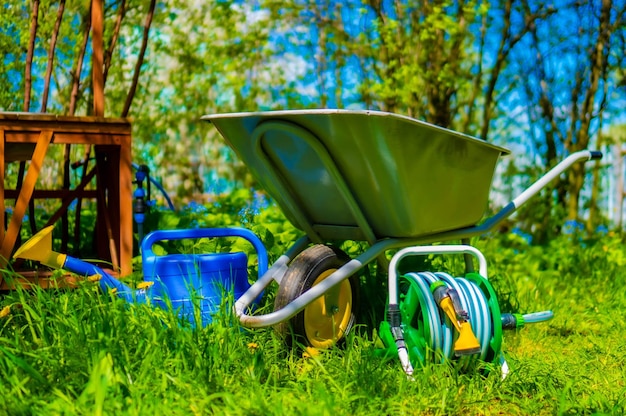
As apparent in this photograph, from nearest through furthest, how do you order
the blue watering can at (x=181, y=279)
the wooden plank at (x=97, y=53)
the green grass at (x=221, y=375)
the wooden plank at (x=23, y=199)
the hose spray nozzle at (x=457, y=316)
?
the green grass at (x=221, y=375) → the hose spray nozzle at (x=457, y=316) → the blue watering can at (x=181, y=279) → the wooden plank at (x=23, y=199) → the wooden plank at (x=97, y=53)

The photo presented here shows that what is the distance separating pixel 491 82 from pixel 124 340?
4.30 meters

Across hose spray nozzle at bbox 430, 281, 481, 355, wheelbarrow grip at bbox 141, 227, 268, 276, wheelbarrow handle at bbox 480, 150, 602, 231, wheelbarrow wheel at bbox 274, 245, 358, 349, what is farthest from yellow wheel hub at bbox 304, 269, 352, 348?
wheelbarrow handle at bbox 480, 150, 602, 231

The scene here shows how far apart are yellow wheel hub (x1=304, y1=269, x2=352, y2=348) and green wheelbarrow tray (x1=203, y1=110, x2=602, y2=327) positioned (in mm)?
42

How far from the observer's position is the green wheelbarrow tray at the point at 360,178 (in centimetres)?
215

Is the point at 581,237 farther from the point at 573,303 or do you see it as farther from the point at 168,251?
the point at 168,251

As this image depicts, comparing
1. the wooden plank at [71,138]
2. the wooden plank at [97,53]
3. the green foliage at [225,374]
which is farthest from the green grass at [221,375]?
the wooden plank at [97,53]

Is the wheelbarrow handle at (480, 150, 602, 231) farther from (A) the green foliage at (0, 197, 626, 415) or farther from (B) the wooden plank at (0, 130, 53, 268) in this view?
(B) the wooden plank at (0, 130, 53, 268)

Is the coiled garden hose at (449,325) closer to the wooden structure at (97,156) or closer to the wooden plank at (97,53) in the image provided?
the wooden structure at (97,156)

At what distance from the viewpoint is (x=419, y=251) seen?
225 cm

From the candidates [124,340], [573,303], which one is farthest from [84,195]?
[573,303]

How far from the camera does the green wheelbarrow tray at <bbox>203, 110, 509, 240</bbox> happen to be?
215cm

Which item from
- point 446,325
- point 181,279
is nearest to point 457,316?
point 446,325

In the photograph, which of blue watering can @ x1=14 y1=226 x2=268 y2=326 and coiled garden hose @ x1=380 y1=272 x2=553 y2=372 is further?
blue watering can @ x1=14 y1=226 x2=268 y2=326

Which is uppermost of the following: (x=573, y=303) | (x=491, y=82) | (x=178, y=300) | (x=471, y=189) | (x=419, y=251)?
(x=491, y=82)
